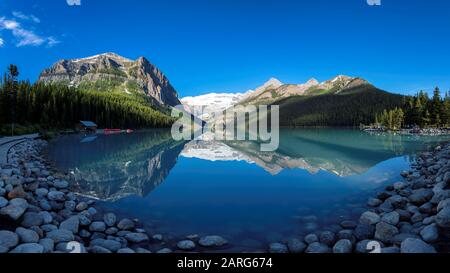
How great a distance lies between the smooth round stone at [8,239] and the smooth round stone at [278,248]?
22.0 feet

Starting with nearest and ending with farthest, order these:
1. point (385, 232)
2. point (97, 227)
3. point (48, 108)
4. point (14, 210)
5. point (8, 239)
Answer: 1. point (8, 239)
2. point (14, 210)
3. point (385, 232)
4. point (97, 227)
5. point (48, 108)

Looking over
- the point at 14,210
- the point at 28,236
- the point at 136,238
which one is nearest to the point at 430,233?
the point at 136,238

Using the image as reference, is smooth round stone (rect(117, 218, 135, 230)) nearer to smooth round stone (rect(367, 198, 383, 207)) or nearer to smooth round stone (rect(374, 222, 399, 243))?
smooth round stone (rect(374, 222, 399, 243))

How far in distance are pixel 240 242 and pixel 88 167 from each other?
807 inches

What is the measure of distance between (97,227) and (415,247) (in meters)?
9.50

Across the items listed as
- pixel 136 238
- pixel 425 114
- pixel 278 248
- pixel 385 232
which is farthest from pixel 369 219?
pixel 425 114

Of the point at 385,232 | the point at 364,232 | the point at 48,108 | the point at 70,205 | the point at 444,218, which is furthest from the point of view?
the point at 48,108

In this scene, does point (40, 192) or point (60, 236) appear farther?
point (40, 192)

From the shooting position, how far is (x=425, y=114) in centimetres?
9375

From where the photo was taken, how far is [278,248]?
27.3 ft

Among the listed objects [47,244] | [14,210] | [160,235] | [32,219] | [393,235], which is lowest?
[160,235]

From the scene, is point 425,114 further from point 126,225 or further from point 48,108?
point 48,108

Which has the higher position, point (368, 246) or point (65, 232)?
point (65, 232)
